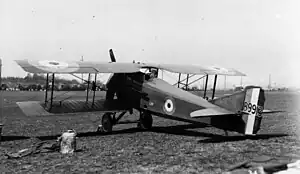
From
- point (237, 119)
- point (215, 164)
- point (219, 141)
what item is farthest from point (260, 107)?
point (215, 164)

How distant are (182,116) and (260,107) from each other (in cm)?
273

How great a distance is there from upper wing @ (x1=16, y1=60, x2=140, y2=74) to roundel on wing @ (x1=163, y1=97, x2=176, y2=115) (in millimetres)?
1994

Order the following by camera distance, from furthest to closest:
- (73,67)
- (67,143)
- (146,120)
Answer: (146,120) < (73,67) < (67,143)

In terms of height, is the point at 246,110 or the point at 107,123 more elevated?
the point at 246,110

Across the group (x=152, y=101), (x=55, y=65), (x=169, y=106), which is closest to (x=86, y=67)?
(x=55, y=65)

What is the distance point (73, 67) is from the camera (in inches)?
496

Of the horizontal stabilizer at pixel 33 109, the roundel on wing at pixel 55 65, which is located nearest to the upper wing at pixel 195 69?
the roundel on wing at pixel 55 65

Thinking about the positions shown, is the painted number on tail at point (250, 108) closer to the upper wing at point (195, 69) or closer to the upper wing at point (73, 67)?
the upper wing at point (195, 69)

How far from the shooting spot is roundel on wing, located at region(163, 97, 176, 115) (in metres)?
11.9

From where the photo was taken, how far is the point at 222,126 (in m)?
10.4

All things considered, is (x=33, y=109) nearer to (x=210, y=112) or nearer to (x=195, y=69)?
(x=210, y=112)

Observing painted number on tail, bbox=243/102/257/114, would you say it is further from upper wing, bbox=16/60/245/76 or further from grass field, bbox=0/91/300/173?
upper wing, bbox=16/60/245/76

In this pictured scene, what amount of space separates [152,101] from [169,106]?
0.99m

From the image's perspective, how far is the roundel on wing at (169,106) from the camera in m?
11.9
